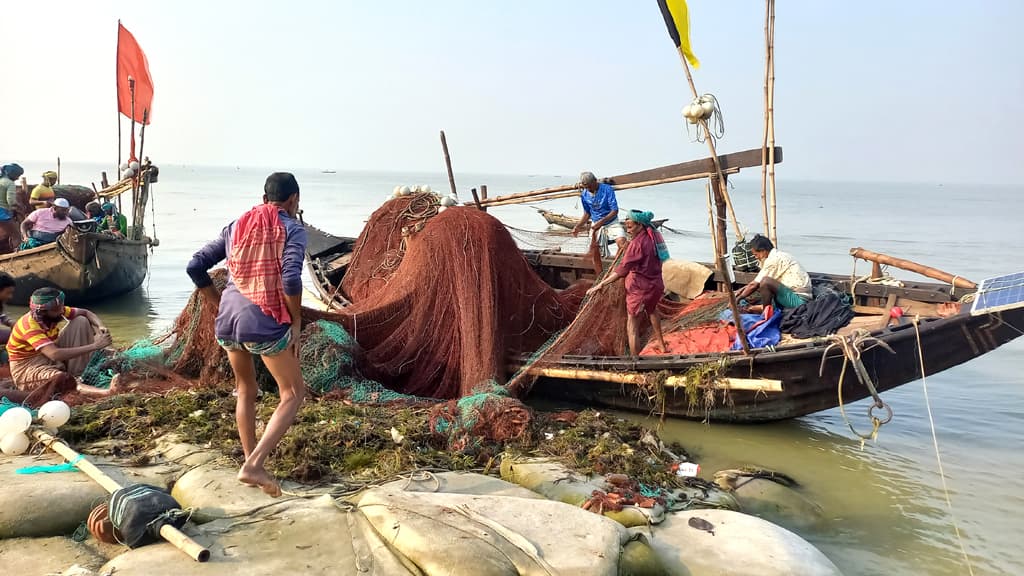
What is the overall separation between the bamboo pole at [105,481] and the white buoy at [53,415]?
0.09 meters

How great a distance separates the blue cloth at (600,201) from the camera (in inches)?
375

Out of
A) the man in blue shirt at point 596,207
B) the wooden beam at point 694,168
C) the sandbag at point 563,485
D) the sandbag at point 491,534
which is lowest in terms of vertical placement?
the sandbag at point 563,485

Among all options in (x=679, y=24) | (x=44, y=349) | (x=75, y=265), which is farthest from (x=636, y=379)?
(x=75, y=265)

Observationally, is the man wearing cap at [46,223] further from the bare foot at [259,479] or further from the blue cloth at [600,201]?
the bare foot at [259,479]

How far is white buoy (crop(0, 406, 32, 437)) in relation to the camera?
4.35 meters

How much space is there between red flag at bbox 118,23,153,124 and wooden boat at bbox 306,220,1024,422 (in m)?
9.97

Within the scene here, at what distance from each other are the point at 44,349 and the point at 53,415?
113 cm

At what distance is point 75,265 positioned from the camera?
38.0 ft

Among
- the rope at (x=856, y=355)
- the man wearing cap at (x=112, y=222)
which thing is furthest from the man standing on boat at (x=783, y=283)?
the man wearing cap at (x=112, y=222)

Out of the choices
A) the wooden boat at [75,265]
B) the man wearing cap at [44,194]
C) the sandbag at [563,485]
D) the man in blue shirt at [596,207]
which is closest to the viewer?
the sandbag at [563,485]

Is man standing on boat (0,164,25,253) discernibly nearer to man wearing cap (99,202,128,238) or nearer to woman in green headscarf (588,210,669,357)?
man wearing cap (99,202,128,238)

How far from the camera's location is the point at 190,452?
449cm

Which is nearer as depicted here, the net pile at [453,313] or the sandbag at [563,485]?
the sandbag at [563,485]

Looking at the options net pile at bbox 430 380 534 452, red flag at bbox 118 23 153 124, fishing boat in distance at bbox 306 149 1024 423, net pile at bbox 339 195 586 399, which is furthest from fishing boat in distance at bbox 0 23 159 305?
net pile at bbox 430 380 534 452
